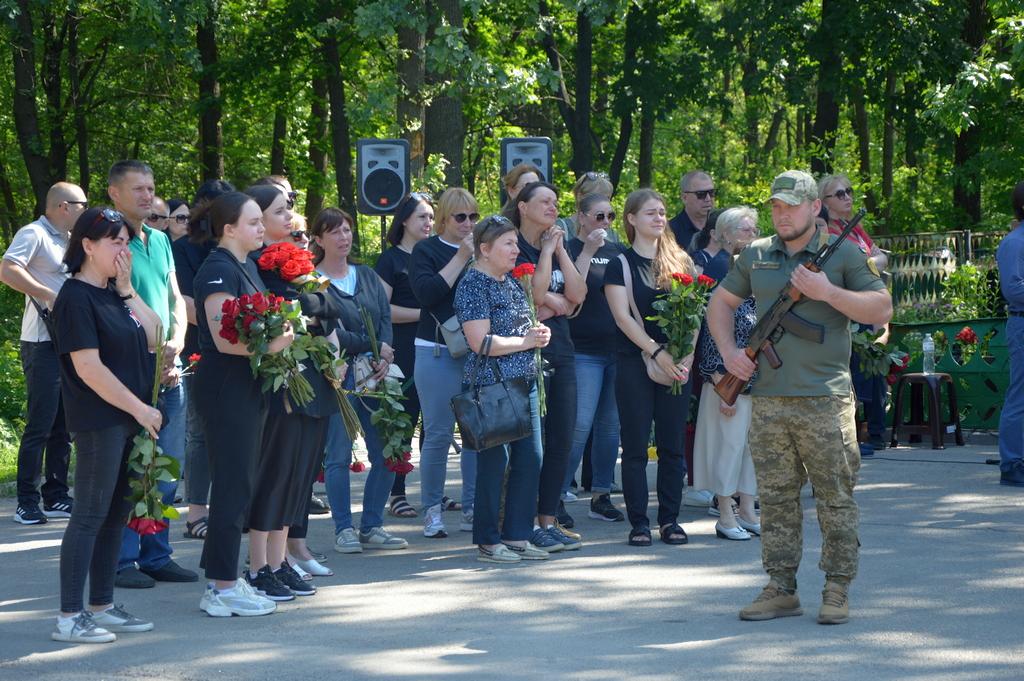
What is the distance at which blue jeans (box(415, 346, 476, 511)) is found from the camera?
8711 mm

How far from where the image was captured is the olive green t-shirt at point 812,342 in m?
6.39

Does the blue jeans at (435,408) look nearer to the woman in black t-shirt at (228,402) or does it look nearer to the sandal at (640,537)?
the sandal at (640,537)

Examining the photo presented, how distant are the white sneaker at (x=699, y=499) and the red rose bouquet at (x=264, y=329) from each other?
13.3 feet

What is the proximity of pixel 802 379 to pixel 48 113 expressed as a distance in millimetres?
23849

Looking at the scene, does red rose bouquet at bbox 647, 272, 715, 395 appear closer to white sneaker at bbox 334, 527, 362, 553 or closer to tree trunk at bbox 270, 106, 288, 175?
white sneaker at bbox 334, 527, 362, 553

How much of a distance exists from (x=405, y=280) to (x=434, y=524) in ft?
5.57

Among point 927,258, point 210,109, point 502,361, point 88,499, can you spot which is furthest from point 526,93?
point 88,499

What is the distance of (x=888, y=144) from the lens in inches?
1435

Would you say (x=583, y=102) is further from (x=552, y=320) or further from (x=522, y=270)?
(x=522, y=270)

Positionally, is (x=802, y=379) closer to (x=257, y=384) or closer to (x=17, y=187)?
(x=257, y=384)

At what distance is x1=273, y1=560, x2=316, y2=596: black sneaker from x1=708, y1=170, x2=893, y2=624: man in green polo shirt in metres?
2.16

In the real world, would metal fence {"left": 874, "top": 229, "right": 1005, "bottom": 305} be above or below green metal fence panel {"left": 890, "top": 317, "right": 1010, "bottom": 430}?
above

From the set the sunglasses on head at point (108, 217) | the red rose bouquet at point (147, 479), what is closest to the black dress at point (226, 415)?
the red rose bouquet at point (147, 479)

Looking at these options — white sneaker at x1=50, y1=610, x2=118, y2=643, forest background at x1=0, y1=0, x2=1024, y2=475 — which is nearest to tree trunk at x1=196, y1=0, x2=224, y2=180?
forest background at x1=0, y1=0, x2=1024, y2=475
